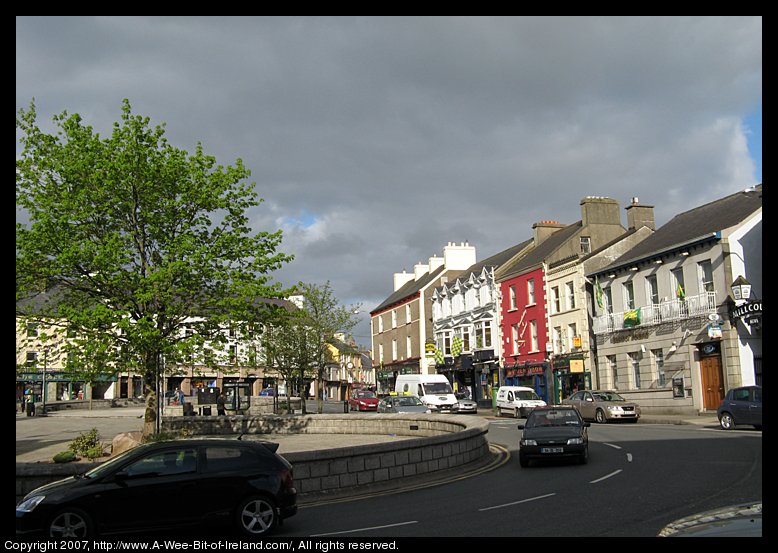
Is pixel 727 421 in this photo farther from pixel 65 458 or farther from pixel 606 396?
pixel 65 458

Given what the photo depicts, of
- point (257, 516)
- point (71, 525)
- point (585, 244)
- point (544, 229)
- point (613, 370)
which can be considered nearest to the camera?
point (71, 525)

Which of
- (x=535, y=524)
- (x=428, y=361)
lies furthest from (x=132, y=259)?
(x=428, y=361)

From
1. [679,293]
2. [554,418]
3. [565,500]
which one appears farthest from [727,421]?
[565,500]

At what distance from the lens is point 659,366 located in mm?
35438

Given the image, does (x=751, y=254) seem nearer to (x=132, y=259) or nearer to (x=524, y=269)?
(x=524, y=269)

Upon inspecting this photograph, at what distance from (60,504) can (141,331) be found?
10071mm

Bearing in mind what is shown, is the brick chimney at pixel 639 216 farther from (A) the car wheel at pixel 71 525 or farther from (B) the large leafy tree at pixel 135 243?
(A) the car wheel at pixel 71 525

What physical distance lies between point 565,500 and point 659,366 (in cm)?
2623

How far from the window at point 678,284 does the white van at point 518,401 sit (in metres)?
8.53

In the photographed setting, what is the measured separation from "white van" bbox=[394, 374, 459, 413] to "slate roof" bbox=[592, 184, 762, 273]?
1136 centimetres

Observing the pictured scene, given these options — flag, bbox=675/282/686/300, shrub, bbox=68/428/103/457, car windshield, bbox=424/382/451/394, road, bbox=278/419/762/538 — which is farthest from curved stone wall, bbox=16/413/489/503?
car windshield, bbox=424/382/451/394

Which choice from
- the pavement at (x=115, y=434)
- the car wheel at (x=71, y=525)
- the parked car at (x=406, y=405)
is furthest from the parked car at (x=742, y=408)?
the car wheel at (x=71, y=525)

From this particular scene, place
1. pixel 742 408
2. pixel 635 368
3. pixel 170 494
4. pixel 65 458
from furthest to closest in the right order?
pixel 635 368 → pixel 742 408 → pixel 65 458 → pixel 170 494

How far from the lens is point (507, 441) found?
23969 millimetres
